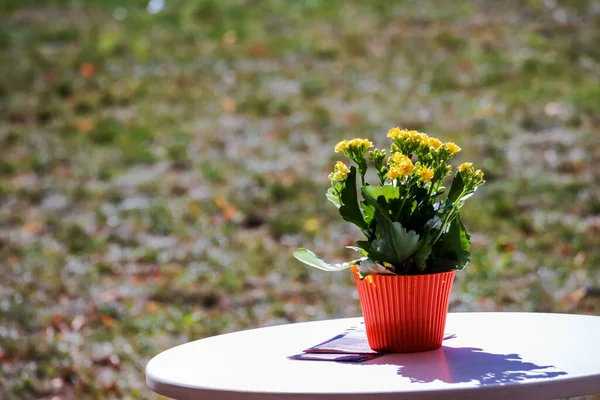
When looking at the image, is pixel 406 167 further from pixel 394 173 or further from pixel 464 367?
pixel 464 367

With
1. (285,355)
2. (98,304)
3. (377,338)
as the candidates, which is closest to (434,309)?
(377,338)

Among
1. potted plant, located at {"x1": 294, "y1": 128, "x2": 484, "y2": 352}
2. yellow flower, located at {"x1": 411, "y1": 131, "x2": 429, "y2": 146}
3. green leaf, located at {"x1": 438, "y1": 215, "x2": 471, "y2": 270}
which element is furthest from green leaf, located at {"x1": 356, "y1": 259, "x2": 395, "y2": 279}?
yellow flower, located at {"x1": 411, "y1": 131, "x2": 429, "y2": 146}

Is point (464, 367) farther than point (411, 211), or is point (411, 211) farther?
point (411, 211)

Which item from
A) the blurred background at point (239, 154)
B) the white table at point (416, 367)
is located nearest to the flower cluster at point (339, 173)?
the white table at point (416, 367)

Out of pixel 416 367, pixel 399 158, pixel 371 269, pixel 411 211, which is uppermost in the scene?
pixel 399 158

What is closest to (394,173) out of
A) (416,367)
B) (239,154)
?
(416,367)

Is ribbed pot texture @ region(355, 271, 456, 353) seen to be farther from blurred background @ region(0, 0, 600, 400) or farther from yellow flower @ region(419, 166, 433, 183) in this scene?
blurred background @ region(0, 0, 600, 400)

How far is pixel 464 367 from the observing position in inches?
63.4

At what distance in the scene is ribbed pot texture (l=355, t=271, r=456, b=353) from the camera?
1723 mm

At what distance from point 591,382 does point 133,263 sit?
3.43 meters

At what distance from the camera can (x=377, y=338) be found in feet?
5.89

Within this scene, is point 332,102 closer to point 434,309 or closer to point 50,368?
point 50,368

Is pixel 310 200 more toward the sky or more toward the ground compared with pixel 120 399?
more toward the sky

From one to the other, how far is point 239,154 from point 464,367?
407cm
